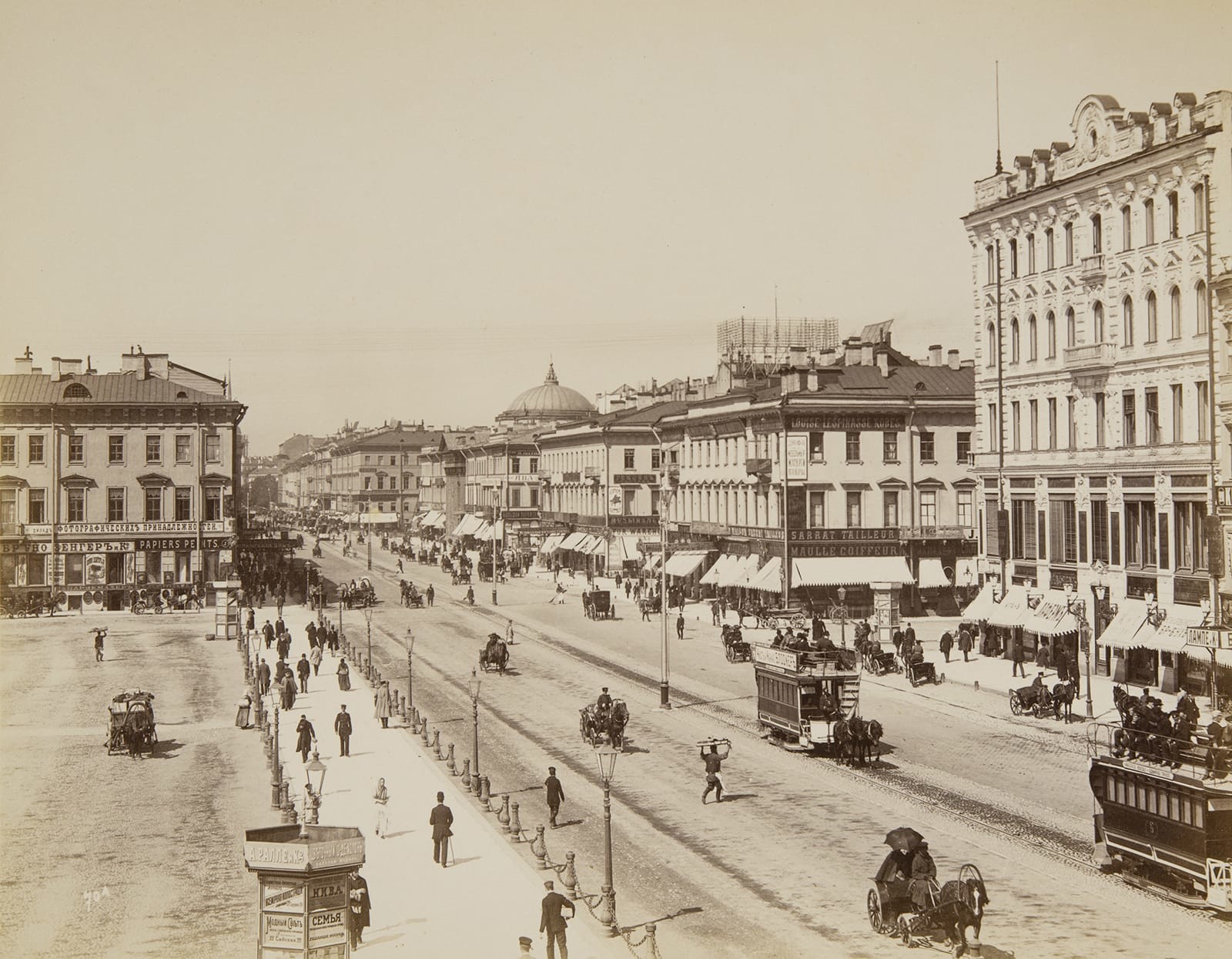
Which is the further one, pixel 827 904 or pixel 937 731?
pixel 937 731

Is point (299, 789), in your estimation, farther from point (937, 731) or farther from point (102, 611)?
point (102, 611)

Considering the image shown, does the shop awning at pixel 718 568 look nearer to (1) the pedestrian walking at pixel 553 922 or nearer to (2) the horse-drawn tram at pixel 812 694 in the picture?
(2) the horse-drawn tram at pixel 812 694

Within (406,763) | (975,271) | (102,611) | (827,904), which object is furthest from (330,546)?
(827,904)

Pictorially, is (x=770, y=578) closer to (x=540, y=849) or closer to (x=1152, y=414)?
(x=1152, y=414)

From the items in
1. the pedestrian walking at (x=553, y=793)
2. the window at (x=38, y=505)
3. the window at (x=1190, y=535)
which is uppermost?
the window at (x=38, y=505)

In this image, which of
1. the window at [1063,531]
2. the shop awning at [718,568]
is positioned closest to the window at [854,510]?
the shop awning at [718,568]

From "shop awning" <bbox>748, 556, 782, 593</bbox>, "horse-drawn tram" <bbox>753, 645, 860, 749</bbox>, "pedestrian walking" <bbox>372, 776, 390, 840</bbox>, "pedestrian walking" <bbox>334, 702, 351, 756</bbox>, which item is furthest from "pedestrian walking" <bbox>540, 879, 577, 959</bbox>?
"shop awning" <bbox>748, 556, 782, 593</bbox>

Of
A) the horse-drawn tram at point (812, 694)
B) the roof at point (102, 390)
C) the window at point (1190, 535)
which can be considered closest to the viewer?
the horse-drawn tram at point (812, 694)
